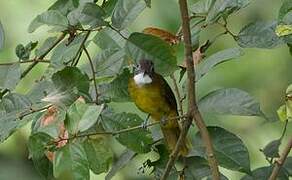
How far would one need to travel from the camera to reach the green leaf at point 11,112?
1.36m

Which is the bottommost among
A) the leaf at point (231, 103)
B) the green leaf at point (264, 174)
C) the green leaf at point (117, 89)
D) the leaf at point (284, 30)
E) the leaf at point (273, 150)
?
the green leaf at point (264, 174)

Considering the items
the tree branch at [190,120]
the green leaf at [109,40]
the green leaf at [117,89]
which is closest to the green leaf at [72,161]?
the tree branch at [190,120]

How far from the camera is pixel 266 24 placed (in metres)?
1.55

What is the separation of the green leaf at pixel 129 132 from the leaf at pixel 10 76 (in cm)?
22

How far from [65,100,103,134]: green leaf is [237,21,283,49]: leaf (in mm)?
434

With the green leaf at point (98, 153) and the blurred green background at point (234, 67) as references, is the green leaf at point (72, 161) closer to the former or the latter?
the green leaf at point (98, 153)

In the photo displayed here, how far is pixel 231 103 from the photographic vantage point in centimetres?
140

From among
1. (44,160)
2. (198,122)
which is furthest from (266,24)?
(44,160)

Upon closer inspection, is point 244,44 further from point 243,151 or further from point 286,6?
point 243,151

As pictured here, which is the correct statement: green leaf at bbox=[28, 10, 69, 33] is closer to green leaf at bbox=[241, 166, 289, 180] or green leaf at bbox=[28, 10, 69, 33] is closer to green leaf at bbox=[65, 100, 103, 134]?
green leaf at bbox=[65, 100, 103, 134]

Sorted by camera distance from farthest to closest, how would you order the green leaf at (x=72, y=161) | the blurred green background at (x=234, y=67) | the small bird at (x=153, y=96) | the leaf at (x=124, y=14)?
the blurred green background at (x=234, y=67)
the small bird at (x=153, y=96)
the leaf at (x=124, y=14)
the green leaf at (x=72, y=161)

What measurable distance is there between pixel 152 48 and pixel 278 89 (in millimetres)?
1573

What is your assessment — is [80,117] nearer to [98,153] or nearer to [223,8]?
[98,153]

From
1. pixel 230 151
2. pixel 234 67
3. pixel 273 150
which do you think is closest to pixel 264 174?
pixel 273 150
